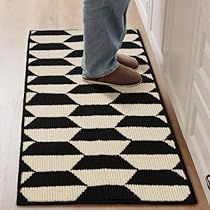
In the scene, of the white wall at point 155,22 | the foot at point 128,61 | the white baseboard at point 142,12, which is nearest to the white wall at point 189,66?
the white wall at point 155,22

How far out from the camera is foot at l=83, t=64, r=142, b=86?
8.04ft

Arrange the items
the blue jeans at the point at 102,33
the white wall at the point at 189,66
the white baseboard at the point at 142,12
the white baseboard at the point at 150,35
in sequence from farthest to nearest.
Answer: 1. the white baseboard at the point at 142,12
2. the white baseboard at the point at 150,35
3. the blue jeans at the point at 102,33
4. the white wall at the point at 189,66

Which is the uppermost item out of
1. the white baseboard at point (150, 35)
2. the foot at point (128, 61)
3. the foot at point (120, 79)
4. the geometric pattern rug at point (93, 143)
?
the white baseboard at point (150, 35)

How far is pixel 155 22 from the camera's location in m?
2.68

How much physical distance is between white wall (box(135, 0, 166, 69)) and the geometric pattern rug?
3.8 inches

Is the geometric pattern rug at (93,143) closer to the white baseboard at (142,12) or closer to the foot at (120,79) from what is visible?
the foot at (120,79)

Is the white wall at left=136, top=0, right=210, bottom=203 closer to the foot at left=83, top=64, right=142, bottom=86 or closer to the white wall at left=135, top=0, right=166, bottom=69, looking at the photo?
the white wall at left=135, top=0, right=166, bottom=69

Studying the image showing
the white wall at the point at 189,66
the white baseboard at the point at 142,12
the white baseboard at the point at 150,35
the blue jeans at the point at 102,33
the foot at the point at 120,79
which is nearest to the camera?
the white wall at the point at 189,66

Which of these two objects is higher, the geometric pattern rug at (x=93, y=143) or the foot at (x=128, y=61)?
the foot at (x=128, y=61)

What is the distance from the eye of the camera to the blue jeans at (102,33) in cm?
225

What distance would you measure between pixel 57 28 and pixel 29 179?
4.39ft

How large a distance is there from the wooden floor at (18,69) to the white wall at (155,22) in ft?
0.25

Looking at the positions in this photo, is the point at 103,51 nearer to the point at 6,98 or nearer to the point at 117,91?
the point at 117,91

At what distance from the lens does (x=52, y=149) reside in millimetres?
2037
